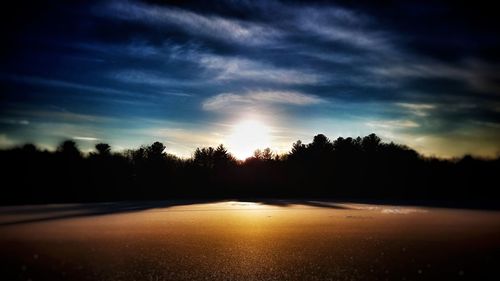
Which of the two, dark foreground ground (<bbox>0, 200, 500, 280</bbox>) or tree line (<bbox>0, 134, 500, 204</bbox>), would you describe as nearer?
dark foreground ground (<bbox>0, 200, 500, 280</bbox>)

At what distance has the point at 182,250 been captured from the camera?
8.47 meters

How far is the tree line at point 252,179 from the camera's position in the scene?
144ft

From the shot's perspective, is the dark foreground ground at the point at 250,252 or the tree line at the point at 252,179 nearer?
the dark foreground ground at the point at 250,252

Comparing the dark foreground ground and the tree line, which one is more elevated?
the tree line

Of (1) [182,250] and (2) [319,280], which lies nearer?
(2) [319,280]

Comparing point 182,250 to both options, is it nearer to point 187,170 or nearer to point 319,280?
point 319,280

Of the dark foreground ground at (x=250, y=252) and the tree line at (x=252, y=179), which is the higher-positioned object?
the tree line at (x=252, y=179)

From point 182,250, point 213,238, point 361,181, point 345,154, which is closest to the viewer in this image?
point 182,250

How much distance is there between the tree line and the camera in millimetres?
43812

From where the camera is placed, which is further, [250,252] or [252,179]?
[252,179]

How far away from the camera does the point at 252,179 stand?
49812mm

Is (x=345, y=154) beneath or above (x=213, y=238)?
above

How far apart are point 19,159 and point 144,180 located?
1414 cm

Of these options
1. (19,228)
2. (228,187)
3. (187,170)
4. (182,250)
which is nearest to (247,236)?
(182,250)
